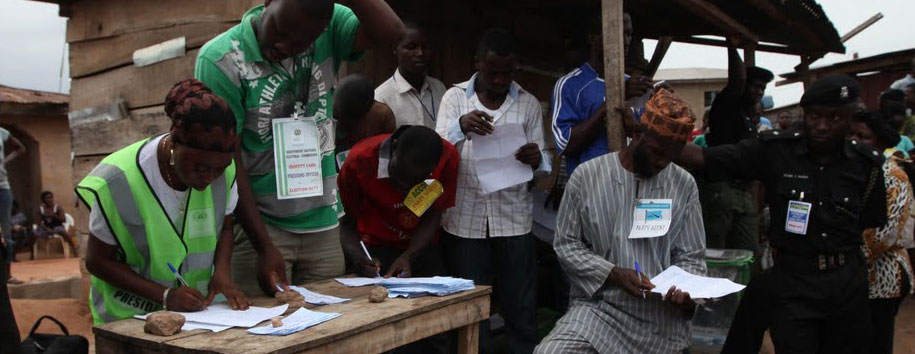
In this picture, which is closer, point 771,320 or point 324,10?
point 324,10

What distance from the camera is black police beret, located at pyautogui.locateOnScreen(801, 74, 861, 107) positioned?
330 centimetres

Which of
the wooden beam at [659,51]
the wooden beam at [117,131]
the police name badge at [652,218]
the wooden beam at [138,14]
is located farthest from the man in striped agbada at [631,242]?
the wooden beam at [659,51]

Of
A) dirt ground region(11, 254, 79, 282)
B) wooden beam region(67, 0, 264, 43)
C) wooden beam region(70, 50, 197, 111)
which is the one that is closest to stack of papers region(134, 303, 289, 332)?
wooden beam region(67, 0, 264, 43)

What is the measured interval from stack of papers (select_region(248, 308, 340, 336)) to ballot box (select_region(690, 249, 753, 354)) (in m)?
3.12

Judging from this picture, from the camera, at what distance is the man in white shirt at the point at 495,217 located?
3.82 m

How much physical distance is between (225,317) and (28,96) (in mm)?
14788

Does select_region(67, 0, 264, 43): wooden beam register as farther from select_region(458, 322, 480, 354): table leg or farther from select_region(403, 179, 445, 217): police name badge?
select_region(458, 322, 480, 354): table leg

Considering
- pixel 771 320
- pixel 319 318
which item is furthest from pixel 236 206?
pixel 771 320

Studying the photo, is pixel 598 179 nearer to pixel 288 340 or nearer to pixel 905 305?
pixel 288 340

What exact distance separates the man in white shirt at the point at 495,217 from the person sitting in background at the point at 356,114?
0.33 m

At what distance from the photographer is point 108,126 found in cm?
559

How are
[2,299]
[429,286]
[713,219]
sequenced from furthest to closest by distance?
1. [713,219]
2. [2,299]
3. [429,286]

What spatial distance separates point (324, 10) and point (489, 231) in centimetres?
171

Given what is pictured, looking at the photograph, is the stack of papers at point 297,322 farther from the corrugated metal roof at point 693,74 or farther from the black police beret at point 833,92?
the corrugated metal roof at point 693,74
